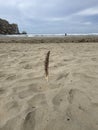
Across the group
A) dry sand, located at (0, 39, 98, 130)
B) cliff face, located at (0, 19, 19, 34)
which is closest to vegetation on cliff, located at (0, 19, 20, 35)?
cliff face, located at (0, 19, 19, 34)

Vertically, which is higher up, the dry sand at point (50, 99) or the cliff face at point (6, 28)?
the dry sand at point (50, 99)

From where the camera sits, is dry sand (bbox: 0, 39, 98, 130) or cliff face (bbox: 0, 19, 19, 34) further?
cliff face (bbox: 0, 19, 19, 34)

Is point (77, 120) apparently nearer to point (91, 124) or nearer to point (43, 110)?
point (91, 124)

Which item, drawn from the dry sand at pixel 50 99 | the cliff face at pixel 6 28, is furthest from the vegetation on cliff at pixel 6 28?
the dry sand at pixel 50 99

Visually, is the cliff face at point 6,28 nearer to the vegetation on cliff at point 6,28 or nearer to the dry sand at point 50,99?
A: the vegetation on cliff at point 6,28

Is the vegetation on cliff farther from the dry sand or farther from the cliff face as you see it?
the dry sand

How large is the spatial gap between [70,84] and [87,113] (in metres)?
0.81

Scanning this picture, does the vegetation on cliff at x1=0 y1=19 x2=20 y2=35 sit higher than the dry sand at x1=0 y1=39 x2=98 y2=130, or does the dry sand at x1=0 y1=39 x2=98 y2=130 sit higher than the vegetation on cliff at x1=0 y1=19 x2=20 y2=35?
the dry sand at x1=0 y1=39 x2=98 y2=130

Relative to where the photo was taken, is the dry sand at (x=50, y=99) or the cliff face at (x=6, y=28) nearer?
the dry sand at (x=50, y=99)

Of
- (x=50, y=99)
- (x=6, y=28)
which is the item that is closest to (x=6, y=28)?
(x=6, y=28)

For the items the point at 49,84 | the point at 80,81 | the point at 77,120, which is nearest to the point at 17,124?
the point at 77,120

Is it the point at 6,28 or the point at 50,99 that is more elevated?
the point at 50,99

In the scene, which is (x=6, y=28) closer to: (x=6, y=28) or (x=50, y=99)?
(x=6, y=28)

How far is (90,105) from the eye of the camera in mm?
2182
